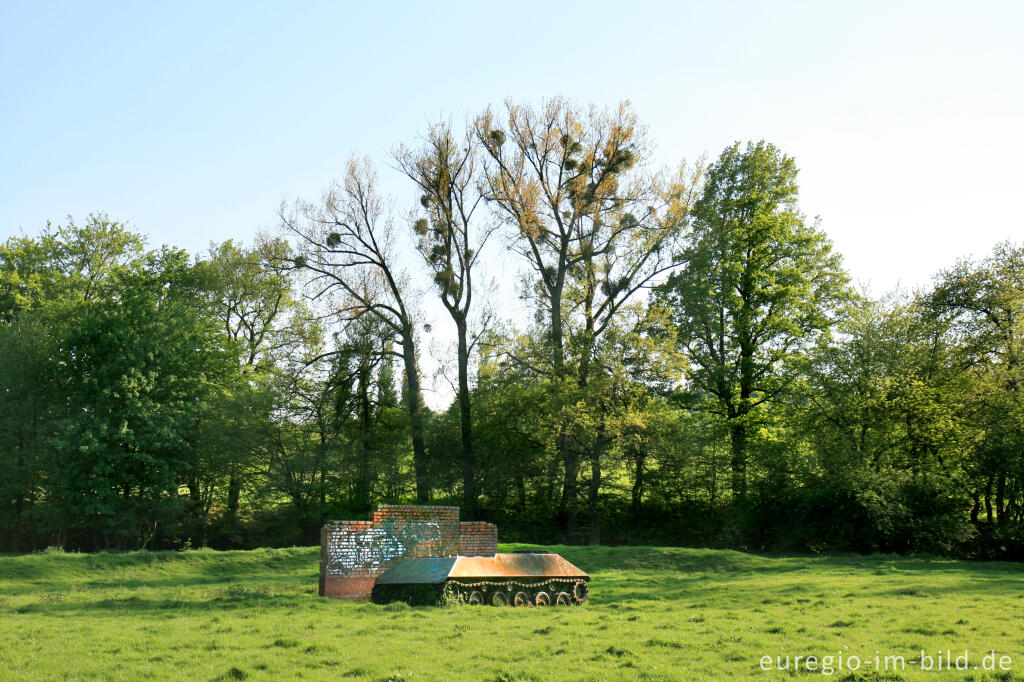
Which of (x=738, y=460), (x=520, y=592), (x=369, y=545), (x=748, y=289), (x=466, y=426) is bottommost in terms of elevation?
(x=520, y=592)

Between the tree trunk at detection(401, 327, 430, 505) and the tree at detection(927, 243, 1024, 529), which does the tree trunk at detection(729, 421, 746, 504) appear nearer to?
the tree at detection(927, 243, 1024, 529)

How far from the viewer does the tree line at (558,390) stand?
29.0 meters

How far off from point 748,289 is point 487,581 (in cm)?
2266

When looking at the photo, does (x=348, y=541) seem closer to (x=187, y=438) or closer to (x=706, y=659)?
(x=706, y=659)

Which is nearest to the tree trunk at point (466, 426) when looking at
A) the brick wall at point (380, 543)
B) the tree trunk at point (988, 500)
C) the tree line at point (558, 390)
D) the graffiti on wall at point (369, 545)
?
the tree line at point (558, 390)

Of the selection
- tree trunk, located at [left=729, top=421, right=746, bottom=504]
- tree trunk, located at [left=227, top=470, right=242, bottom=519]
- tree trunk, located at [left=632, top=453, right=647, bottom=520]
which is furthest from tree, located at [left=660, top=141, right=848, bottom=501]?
tree trunk, located at [left=227, top=470, right=242, bottom=519]

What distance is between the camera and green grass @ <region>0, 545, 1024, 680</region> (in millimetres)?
9438

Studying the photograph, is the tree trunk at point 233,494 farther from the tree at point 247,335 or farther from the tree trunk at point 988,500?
the tree trunk at point 988,500

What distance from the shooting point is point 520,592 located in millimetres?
15656

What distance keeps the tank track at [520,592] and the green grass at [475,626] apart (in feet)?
1.63

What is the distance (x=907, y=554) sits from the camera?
1025 inches

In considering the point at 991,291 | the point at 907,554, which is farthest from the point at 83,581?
the point at 991,291

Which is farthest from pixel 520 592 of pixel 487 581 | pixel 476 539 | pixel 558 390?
pixel 558 390

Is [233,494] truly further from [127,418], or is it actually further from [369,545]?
[369,545]
